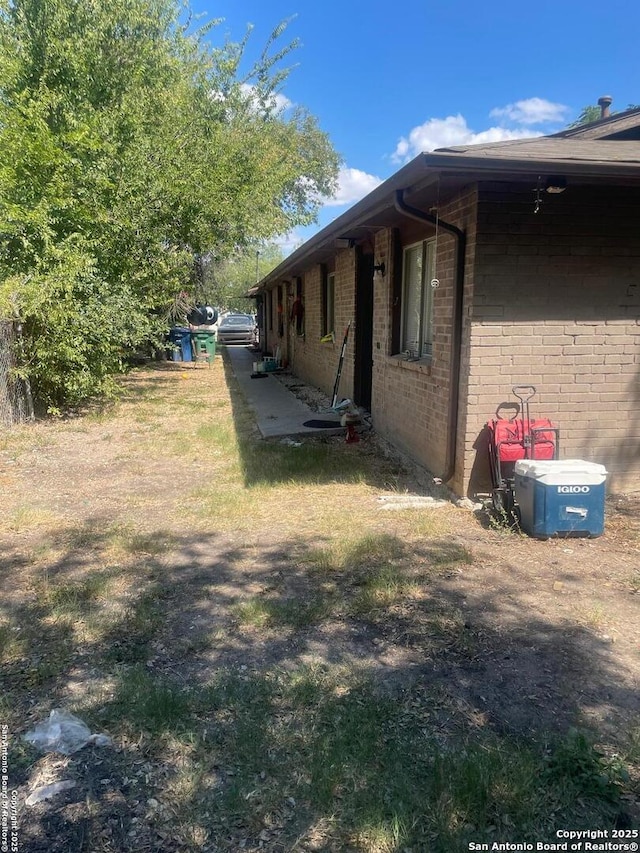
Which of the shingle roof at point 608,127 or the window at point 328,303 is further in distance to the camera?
the window at point 328,303

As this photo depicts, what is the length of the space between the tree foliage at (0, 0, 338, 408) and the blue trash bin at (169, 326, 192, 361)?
23.0ft

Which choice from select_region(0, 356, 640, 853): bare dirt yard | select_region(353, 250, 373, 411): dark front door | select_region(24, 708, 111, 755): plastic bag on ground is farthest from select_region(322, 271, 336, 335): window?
select_region(24, 708, 111, 755): plastic bag on ground

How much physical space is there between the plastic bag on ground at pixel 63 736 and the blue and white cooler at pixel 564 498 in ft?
10.3

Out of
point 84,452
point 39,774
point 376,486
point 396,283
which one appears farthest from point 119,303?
point 39,774

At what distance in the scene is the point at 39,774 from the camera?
2.18 meters

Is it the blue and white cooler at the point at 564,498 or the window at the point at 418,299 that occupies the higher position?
the window at the point at 418,299

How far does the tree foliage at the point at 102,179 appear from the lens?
8.35 metres

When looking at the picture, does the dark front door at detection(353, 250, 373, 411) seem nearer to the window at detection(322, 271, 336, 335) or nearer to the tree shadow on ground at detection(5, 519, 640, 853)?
the window at detection(322, 271, 336, 335)

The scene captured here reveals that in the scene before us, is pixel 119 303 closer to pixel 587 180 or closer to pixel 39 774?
pixel 587 180

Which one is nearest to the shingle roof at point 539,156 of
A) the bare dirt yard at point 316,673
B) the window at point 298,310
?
the bare dirt yard at point 316,673

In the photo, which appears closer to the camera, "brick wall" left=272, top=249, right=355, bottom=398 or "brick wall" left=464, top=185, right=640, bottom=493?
"brick wall" left=464, top=185, right=640, bottom=493

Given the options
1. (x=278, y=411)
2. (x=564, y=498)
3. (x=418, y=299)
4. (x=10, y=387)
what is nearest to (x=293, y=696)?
(x=564, y=498)

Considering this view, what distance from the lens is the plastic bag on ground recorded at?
232 cm

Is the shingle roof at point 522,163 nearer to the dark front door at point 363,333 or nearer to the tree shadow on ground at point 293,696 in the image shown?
the tree shadow on ground at point 293,696
